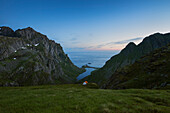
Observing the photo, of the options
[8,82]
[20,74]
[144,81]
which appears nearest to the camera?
[144,81]

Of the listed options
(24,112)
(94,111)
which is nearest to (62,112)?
(94,111)

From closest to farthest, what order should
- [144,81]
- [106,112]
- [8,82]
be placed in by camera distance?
[106,112], [144,81], [8,82]

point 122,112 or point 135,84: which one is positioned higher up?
point 122,112

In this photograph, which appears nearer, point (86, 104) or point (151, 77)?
point (86, 104)

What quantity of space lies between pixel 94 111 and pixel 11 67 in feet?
859

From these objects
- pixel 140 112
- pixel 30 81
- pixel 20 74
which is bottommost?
pixel 30 81

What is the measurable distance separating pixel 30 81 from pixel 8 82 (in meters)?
40.7

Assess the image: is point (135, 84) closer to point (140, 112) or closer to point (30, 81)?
point (140, 112)

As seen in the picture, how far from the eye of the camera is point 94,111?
26.7 ft

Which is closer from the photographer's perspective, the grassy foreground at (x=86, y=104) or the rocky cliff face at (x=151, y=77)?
the grassy foreground at (x=86, y=104)

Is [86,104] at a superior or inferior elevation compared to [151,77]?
superior

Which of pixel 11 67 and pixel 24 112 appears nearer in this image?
pixel 24 112

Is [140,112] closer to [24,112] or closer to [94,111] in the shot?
[94,111]

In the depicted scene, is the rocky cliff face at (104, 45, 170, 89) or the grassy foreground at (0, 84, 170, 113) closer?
the grassy foreground at (0, 84, 170, 113)
